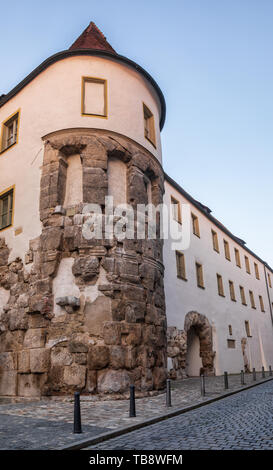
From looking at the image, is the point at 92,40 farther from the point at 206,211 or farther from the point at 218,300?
the point at 218,300

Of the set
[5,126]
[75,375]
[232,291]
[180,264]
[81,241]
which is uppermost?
[5,126]

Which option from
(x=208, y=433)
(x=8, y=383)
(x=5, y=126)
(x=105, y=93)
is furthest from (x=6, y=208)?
(x=208, y=433)

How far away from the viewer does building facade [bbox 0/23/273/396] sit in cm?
966

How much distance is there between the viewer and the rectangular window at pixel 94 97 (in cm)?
1227

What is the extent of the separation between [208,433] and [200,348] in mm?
13731

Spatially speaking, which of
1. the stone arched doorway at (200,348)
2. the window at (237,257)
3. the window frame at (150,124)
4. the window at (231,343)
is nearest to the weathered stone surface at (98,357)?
the window frame at (150,124)

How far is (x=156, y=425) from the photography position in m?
6.08

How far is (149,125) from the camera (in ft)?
46.5

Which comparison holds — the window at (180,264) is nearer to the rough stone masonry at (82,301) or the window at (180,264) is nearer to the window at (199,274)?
the window at (199,274)

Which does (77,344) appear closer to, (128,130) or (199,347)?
(128,130)

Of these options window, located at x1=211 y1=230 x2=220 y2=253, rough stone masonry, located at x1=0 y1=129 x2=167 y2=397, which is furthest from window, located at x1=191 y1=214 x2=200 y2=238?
rough stone masonry, located at x1=0 y1=129 x2=167 y2=397

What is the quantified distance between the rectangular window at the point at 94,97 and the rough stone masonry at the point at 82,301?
937mm

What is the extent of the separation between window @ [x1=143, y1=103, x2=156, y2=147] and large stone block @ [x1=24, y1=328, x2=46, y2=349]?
7.34 m

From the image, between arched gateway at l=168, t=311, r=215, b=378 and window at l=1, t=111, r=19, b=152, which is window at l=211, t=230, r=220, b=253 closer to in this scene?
arched gateway at l=168, t=311, r=215, b=378
